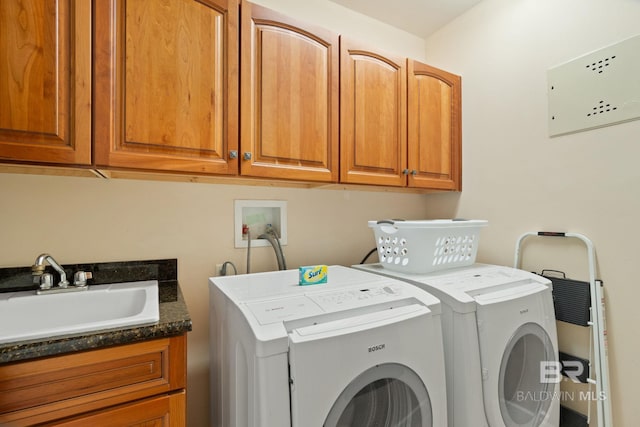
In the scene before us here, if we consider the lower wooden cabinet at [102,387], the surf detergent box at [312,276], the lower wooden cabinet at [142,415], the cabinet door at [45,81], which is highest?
the cabinet door at [45,81]

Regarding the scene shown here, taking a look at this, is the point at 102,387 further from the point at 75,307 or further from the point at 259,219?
the point at 259,219

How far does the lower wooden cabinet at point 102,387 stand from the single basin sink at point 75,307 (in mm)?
125

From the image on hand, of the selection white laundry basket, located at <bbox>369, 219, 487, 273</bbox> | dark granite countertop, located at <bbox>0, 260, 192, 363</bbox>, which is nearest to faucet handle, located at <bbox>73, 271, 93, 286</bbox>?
dark granite countertop, located at <bbox>0, 260, 192, 363</bbox>

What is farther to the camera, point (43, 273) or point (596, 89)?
point (596, 89)

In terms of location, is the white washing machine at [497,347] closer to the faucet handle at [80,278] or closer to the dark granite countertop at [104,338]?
the dark granite countertop at [104,338]

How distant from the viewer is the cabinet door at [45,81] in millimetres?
956

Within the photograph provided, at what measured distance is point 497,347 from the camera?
122 cm

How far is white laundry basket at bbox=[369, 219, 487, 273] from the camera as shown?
4.92 feet

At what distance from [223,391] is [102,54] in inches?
50.0

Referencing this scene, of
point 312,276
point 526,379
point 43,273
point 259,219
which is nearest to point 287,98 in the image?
point 259,219

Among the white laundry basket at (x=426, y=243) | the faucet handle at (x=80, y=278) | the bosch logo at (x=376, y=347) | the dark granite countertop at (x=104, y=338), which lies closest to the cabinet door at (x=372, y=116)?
the white laundry basket at (x=426, y=243)

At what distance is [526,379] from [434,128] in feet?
4.53

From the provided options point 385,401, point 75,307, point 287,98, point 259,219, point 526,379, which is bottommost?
point 526,379

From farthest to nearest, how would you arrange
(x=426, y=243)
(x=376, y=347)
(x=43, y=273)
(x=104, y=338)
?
(x=426, y=243) < (x=43, y=273) < (x=376, y=347) < (x=104, y=338)
